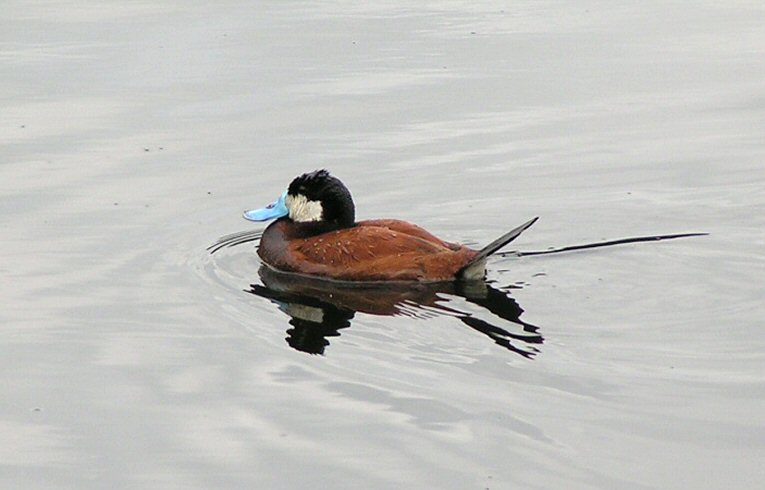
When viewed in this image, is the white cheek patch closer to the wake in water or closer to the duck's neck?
the duck's neck

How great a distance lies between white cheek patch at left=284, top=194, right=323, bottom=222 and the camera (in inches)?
412

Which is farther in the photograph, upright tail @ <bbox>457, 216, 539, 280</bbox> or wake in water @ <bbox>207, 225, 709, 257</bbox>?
wake in water @ <bbox>207, 225, 709, 257</bbox>

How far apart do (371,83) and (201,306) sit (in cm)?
458

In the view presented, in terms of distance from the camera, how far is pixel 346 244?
398 inches

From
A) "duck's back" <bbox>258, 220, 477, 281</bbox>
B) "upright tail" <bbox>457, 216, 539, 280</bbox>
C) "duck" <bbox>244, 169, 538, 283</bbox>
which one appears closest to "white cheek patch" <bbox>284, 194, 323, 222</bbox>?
"duck" <bbox>244, 169, 538, 283</bbox>

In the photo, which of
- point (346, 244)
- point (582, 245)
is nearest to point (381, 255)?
point (346, 244)

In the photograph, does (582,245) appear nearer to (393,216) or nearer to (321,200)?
(393,216)

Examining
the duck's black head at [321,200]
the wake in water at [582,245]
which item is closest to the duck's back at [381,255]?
the duck's black head at [321,200]

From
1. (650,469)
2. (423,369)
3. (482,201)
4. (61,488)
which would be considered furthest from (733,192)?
(61,488)

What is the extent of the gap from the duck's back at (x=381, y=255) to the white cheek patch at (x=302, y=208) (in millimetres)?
209

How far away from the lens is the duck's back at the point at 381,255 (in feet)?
32.6

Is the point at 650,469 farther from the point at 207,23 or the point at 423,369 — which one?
the point at 207,23

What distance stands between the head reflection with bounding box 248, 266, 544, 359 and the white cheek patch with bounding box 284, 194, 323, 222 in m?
0.42

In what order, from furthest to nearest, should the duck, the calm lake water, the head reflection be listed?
the duck → the head reflection → the calm lake water
